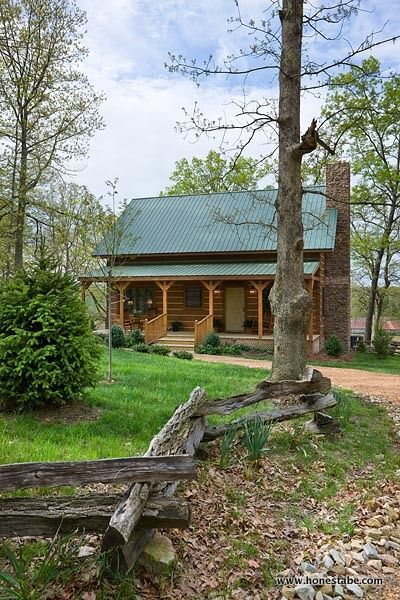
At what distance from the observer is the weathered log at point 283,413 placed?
5102mm

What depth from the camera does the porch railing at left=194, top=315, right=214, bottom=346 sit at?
19344 millimetres

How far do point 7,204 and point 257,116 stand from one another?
10.4 m

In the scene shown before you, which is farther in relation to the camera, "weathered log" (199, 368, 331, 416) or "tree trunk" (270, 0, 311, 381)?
"tree trunk" (270, 0, 311, 381)

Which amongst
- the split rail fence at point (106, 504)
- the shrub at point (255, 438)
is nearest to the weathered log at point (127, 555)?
the split rail fence at point (106, 504)

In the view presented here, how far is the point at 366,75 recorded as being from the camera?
7.90m

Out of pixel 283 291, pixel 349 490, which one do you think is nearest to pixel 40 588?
pixel 349 490

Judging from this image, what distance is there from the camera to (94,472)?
9.81 feet

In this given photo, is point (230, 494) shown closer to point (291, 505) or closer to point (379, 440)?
point (291, 505)

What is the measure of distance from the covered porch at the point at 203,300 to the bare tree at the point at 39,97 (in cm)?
500

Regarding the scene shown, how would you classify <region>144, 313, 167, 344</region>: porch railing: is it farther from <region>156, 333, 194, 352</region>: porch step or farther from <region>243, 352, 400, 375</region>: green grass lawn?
<region>243, 352, 400, 375</region>: green grass lawn

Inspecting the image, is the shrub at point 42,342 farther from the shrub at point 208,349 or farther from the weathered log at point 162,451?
the shrub at point 208,349

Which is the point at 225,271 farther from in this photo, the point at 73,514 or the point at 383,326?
→ the point at 383,326

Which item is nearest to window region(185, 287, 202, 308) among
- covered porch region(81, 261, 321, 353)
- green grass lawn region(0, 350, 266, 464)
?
covered porch region(81, 261, 321, 353)

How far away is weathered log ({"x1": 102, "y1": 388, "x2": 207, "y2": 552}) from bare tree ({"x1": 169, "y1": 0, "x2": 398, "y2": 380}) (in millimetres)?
3302
